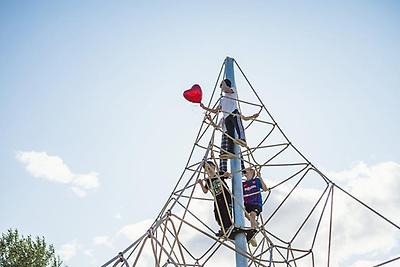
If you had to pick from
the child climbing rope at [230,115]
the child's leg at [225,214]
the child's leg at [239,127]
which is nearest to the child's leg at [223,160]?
the child climbing rope at [230,115]

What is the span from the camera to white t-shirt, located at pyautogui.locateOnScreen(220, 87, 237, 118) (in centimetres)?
744

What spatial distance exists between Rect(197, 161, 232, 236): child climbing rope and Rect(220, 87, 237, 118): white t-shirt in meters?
1.16

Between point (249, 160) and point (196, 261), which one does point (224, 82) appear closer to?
point (249, 160)

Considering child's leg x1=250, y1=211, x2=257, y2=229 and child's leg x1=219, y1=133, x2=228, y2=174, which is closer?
child's leg x1=250, y1=211, x2=257, y2=229

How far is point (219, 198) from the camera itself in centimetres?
684

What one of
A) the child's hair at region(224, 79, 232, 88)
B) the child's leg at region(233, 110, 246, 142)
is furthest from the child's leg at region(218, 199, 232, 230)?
the child's hair at region(224, 79, 232, 88)

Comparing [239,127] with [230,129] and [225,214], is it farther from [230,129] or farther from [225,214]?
[225,214]

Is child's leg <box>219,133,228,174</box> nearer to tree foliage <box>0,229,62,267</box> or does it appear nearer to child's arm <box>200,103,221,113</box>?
child's arm <box>200,103,221,113</box>

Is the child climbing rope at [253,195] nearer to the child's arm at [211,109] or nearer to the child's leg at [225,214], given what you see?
the child's leg at [225,214]

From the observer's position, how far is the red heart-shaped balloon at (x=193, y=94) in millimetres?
6715

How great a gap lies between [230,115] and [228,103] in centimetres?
23

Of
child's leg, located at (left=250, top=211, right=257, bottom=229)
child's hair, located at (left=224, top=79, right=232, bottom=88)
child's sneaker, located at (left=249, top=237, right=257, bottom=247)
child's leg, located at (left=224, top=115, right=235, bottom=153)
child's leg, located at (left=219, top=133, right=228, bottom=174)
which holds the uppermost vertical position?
child's hair, located at (left=224, top=79, right=232, bottom=88)

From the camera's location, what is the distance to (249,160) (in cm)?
742

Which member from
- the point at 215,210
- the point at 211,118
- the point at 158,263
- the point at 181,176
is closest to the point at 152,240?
the point at 158,263
